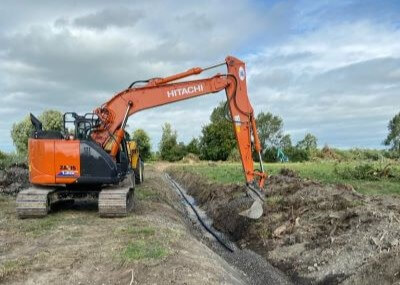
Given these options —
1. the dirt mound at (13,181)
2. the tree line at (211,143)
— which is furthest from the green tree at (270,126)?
the dirt mound at (13,181)

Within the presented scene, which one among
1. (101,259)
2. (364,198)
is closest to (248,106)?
(364,198)

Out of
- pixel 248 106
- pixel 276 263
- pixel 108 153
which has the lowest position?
pixel 276 263

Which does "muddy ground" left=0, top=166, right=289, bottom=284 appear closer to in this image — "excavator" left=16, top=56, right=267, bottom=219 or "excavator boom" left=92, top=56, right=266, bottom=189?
"excavator" left=16, top=56, right=267, bottom=219

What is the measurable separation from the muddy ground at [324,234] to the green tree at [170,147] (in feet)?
201

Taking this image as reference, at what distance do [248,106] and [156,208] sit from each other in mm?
5600

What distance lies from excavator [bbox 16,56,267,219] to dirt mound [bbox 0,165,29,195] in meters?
7.53

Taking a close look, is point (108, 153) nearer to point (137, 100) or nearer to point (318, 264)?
point (137, 100)

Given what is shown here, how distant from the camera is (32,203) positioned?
50.6 feet

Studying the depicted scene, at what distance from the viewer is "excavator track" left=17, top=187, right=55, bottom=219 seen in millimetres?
15430

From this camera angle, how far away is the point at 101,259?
1012 centimetres

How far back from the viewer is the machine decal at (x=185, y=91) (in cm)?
1647

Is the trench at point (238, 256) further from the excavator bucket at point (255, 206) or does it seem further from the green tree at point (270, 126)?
the green tree at point (270, 126)

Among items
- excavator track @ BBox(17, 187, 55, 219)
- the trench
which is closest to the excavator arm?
the trench

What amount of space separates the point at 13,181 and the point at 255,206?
14.7 meters
